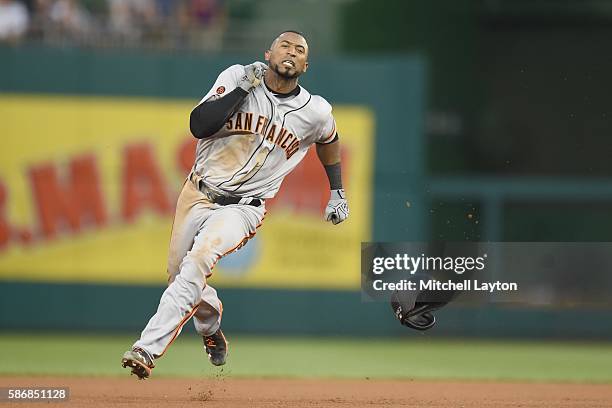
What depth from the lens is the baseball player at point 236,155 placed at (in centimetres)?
757

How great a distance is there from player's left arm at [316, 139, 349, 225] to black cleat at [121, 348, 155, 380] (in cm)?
196

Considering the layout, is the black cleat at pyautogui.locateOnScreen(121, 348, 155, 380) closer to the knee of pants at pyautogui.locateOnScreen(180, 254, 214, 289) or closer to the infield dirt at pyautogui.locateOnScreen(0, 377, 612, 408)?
the knee of pants at pyautogui.locateOnScreen(180, 254, 214, 289)

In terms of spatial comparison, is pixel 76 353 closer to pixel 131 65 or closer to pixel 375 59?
pixel 131 65

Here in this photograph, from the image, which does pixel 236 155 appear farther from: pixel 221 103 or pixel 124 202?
pixel 124 202

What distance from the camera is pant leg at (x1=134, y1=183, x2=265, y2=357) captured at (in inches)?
288

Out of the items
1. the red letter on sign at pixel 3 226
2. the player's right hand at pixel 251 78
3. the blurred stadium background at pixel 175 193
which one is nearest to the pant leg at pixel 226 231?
the player's right hand at pixel 251 78

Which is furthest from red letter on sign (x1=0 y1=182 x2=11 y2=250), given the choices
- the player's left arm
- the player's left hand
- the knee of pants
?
the knee of pants

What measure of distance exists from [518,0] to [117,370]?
33.6 feet

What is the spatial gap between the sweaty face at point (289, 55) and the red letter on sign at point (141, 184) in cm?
708

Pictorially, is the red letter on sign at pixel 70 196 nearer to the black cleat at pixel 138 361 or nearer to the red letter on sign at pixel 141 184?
the red letter on sign at pixel 141 184

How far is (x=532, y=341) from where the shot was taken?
15.0 meters

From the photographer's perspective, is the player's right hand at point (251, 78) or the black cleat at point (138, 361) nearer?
the black cleat at point (138, 361)

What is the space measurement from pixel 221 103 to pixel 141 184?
7329 mm

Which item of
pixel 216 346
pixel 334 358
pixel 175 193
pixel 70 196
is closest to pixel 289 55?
pixel 216 346
